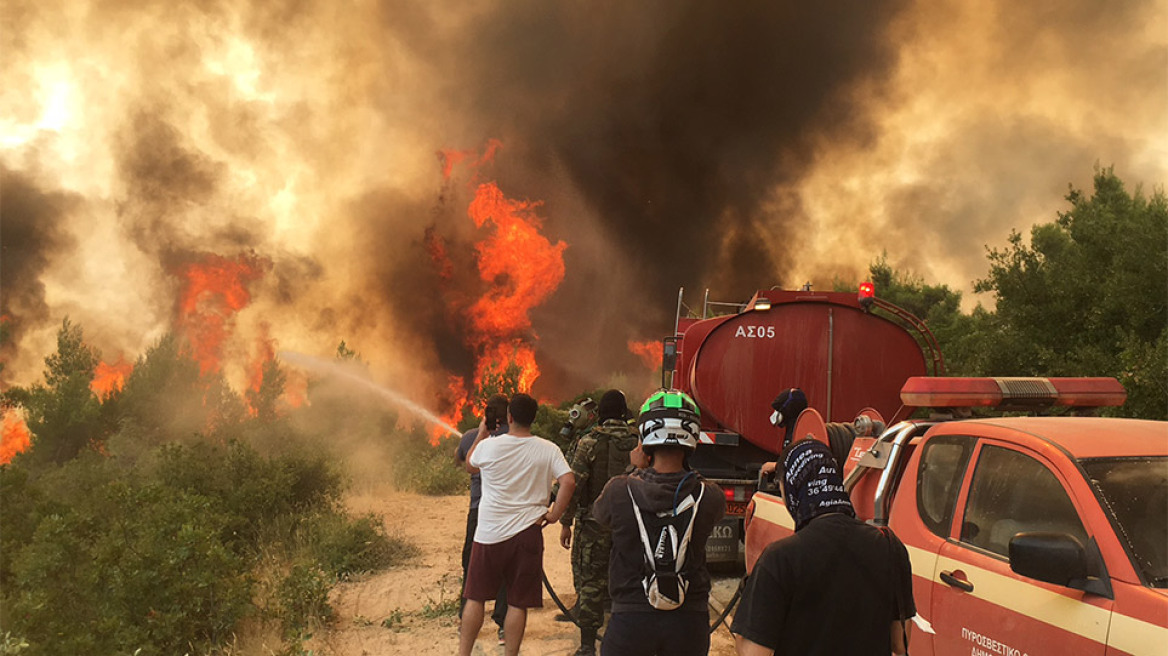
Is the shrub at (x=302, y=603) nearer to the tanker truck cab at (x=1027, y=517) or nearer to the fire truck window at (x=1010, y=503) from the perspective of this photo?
the tanker truck cab at (x=1027, y=517)

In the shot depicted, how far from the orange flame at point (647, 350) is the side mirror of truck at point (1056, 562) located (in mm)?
23017

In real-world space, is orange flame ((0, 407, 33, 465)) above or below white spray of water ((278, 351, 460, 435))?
below

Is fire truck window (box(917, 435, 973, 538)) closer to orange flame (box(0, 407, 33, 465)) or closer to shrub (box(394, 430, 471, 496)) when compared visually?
shrub (box(394, 430, 471, 496))

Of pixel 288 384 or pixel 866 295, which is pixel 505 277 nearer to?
pixel 288 384

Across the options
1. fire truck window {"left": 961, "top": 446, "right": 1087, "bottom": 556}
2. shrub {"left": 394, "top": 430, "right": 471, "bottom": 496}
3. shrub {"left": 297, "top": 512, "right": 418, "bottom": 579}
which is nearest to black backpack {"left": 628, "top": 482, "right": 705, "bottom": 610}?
fire truck window {"left": 961, "top": 446, "right": 1087, "bottom": 556}

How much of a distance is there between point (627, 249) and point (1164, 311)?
867 inches

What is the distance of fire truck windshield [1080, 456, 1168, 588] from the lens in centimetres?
286

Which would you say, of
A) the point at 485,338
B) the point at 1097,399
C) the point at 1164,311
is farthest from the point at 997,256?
A: the point at 485,338

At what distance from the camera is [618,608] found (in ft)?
11.1

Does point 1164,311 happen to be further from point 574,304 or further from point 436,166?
point 436,166

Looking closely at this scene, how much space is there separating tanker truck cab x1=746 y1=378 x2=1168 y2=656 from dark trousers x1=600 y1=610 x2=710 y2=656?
118 centimetres

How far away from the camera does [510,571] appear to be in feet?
17.4

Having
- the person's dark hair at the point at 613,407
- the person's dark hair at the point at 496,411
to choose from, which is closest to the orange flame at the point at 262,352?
the person's dark hair at the point at 496,411

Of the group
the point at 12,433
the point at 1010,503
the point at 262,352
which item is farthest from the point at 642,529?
the point at 262,352
